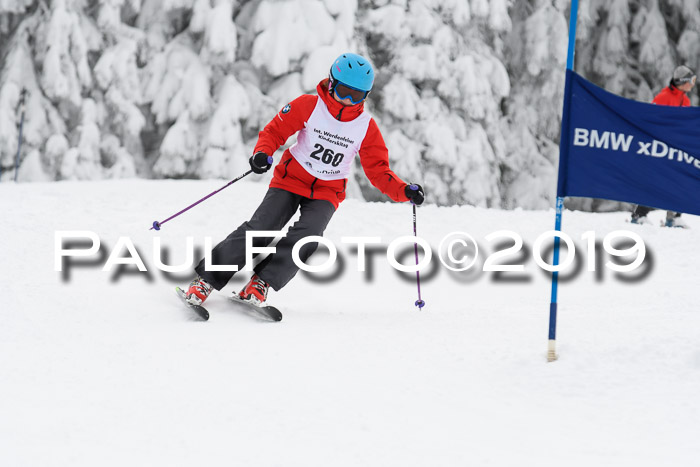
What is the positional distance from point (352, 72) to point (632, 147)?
5.73ft

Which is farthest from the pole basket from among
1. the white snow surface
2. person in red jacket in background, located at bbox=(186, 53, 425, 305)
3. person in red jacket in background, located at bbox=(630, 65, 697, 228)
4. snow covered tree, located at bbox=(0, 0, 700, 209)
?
snow covered tree, located at bbox=(0, 0, 700, 209)

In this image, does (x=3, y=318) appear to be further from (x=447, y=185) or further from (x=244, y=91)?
(x=447, y=185)

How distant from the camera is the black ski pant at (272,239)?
455cm

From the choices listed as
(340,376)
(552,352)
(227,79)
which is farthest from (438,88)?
(340,376)

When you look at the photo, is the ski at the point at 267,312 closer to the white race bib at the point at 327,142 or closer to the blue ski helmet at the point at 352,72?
the white race bib at the point at 327,142

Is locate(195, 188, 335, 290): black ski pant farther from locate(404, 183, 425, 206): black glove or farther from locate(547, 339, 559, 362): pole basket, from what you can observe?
locate(547, 339, 559, 362): pole basket

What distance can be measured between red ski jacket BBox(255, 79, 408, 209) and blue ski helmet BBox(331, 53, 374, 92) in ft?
0.66

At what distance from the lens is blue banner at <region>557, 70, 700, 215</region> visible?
340cm

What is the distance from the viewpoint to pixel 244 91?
11.3m

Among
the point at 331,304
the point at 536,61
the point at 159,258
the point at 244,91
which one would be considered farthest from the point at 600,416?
the point at 536,61

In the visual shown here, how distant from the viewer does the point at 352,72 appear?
4.38 meters

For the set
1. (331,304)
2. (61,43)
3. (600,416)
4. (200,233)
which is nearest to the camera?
(600,416)

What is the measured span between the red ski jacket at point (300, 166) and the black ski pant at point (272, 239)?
0.25 feet

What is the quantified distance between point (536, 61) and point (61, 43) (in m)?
8.46
